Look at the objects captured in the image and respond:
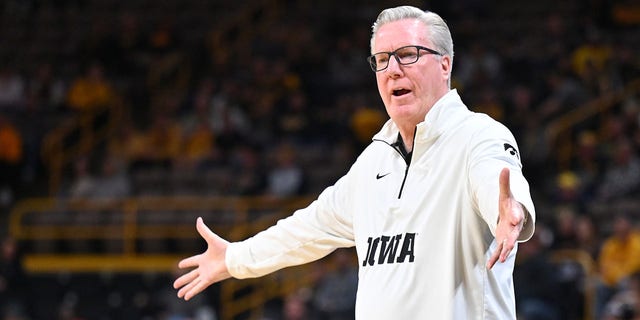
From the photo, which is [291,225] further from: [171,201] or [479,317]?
[171,201]

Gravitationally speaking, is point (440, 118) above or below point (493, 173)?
above

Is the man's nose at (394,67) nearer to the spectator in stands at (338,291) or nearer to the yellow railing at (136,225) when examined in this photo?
the spectator in stands at (338,291)

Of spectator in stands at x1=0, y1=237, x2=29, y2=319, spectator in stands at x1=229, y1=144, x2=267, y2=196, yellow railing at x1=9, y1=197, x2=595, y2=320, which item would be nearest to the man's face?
yellow railing at x1=9, y1=197, x2=595, y2=320

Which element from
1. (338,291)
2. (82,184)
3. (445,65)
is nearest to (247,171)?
(82,184)

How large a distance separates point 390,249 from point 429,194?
242 mm

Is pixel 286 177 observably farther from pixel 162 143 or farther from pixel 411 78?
pixel 411 78

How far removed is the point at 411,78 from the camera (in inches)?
163

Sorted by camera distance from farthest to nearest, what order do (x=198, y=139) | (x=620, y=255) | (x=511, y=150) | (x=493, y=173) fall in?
(x=198, y=139)
(x=620, y=255)
(x=511, y=150)
(x=493, y=173)

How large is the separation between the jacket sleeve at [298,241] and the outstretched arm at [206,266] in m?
0.04

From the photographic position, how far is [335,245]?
15.5 feet

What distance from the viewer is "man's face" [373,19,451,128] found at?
4.14 m

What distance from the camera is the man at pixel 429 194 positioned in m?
3.80

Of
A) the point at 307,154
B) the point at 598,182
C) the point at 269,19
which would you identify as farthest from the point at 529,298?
Result: the point at 269,19

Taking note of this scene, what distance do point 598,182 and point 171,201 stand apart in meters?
5.36
